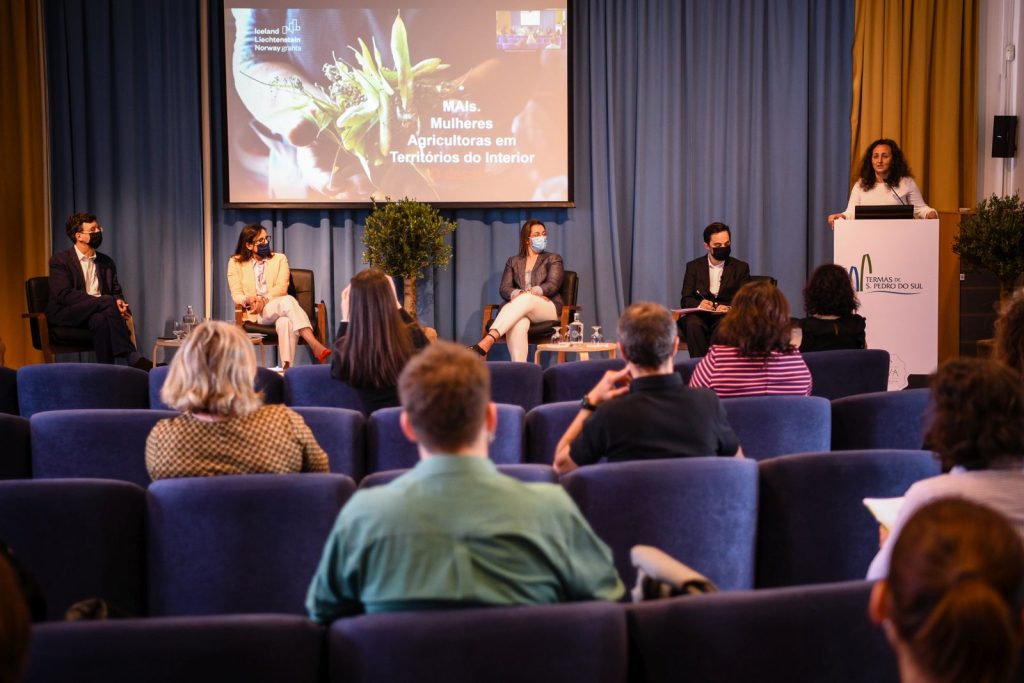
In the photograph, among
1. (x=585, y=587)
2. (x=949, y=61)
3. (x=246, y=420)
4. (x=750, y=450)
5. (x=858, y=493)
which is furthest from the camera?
(x=949, y=61)

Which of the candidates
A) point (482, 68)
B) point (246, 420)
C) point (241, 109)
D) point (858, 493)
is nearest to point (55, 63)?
point (241, 109)

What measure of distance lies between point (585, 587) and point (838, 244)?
578cm

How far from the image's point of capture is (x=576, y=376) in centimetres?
456

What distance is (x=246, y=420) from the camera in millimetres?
2795

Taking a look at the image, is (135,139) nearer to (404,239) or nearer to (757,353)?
Answer: (404,239)

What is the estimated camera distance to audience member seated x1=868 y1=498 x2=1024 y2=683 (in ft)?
3.49

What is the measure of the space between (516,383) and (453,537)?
2886 mm

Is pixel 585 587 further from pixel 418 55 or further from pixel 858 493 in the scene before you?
pixel 418 55

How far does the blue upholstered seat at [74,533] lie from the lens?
2312mm

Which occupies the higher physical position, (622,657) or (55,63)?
(55,63)

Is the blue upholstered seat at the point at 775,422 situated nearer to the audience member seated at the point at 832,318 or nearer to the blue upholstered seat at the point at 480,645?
the audience member seated at the point at 832,318

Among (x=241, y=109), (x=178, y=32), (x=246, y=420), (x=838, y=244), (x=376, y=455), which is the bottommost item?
(x=376, y=455)

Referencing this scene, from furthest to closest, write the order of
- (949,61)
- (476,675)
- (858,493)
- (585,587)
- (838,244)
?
1. (949,61)
2. (838,244)
3. (858,493)
4. (585,587)
5. (476,675)

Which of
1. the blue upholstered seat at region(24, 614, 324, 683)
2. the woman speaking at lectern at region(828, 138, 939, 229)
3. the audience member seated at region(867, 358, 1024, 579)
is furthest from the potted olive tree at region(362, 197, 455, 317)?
the blue upholstered seat at region(24, 614, 324, 683)
